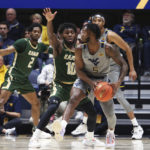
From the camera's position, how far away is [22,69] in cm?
716

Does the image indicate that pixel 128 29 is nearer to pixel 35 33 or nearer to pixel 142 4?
pixel 142 4

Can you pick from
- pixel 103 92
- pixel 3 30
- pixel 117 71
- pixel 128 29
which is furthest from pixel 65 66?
pixel 3 30

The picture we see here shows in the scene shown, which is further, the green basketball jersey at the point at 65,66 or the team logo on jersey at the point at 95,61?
the green basketball jersey at the point at 65,66

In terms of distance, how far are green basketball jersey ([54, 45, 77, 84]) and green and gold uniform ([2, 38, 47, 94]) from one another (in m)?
0.86

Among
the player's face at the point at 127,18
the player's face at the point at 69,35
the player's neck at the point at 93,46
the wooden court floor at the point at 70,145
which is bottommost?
the wooden court floor at the point at 70,145

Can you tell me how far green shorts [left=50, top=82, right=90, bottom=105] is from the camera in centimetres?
609

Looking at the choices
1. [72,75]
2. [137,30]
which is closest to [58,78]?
[72,75]

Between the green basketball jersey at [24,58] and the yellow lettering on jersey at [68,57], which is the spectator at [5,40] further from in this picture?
the yellow lettering on jersey at [68,57]

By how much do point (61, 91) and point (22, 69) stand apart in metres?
1.19

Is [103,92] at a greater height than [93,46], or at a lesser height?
lesser

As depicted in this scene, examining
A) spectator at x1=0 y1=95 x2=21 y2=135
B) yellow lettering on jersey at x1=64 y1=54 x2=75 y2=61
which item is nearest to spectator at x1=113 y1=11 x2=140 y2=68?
spectator at x1=0 y1=95 x2=21 y2=135

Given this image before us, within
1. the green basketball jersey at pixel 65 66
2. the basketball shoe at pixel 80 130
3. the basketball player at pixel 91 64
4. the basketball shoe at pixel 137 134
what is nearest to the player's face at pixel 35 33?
the green basketball jersey at pixel 65 66

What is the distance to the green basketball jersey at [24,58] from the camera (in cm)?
699

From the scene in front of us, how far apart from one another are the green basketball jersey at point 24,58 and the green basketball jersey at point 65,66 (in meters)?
0.85
